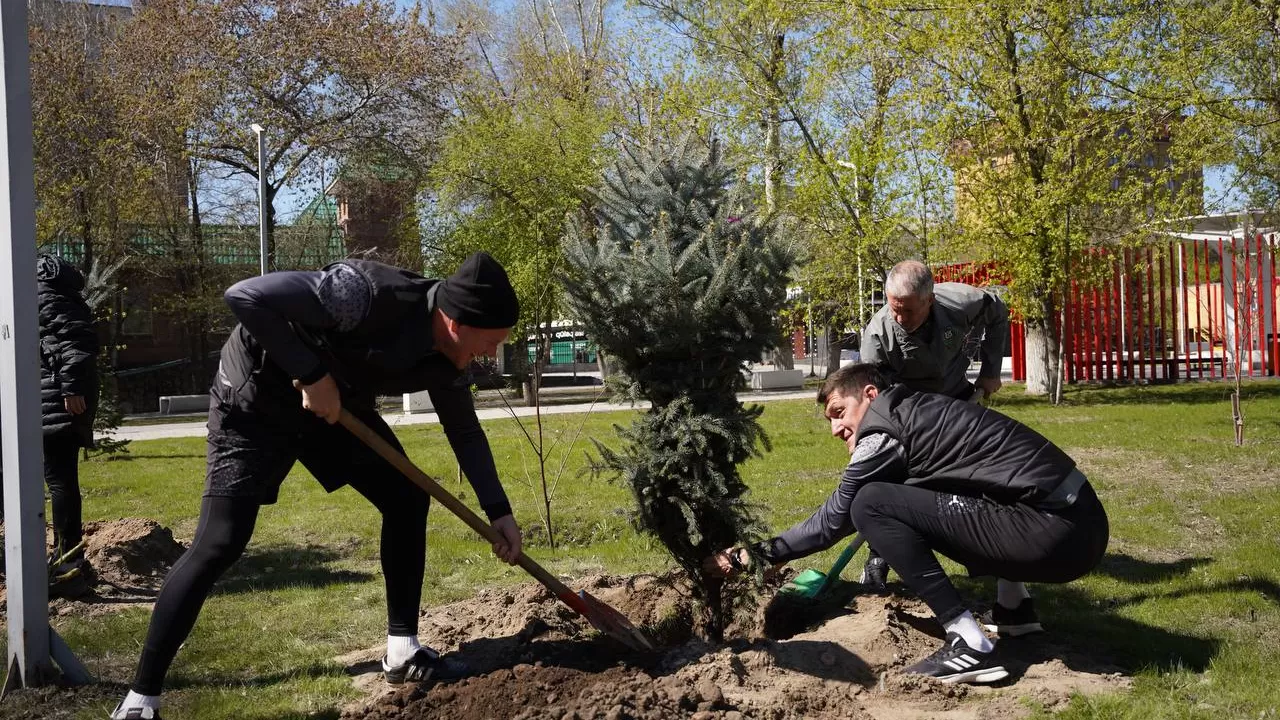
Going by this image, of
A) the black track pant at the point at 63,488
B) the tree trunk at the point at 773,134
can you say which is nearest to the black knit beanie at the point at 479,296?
the black track pant at the point at 63,488

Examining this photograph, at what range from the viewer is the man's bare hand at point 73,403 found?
5.29 m

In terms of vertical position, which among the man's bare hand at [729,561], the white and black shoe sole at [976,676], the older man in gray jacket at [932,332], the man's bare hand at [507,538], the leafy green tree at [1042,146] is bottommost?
the white and black shoe sole at [976,676]

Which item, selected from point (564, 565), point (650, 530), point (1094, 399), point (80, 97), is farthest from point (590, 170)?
point (650, 530)

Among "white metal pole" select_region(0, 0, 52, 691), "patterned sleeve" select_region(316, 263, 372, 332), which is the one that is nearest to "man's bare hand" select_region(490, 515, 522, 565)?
"patterned sleeve" select_region(316, 263, 372, 332)

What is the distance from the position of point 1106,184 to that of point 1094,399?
349 cm

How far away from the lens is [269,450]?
3.44 metres

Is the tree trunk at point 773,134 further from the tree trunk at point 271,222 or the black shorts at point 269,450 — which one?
the black shorts at point 269,450

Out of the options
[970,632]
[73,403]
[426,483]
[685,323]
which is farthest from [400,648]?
[73,403]

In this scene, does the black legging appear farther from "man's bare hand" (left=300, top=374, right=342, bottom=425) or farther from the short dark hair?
the short dark hair

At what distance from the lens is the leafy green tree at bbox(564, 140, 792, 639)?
13.6ft

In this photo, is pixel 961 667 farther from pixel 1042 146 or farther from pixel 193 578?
pixel 1042 146

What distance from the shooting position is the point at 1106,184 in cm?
1614

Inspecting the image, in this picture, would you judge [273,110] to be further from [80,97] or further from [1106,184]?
[1106,184]

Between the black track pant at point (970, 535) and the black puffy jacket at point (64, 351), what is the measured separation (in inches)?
161
